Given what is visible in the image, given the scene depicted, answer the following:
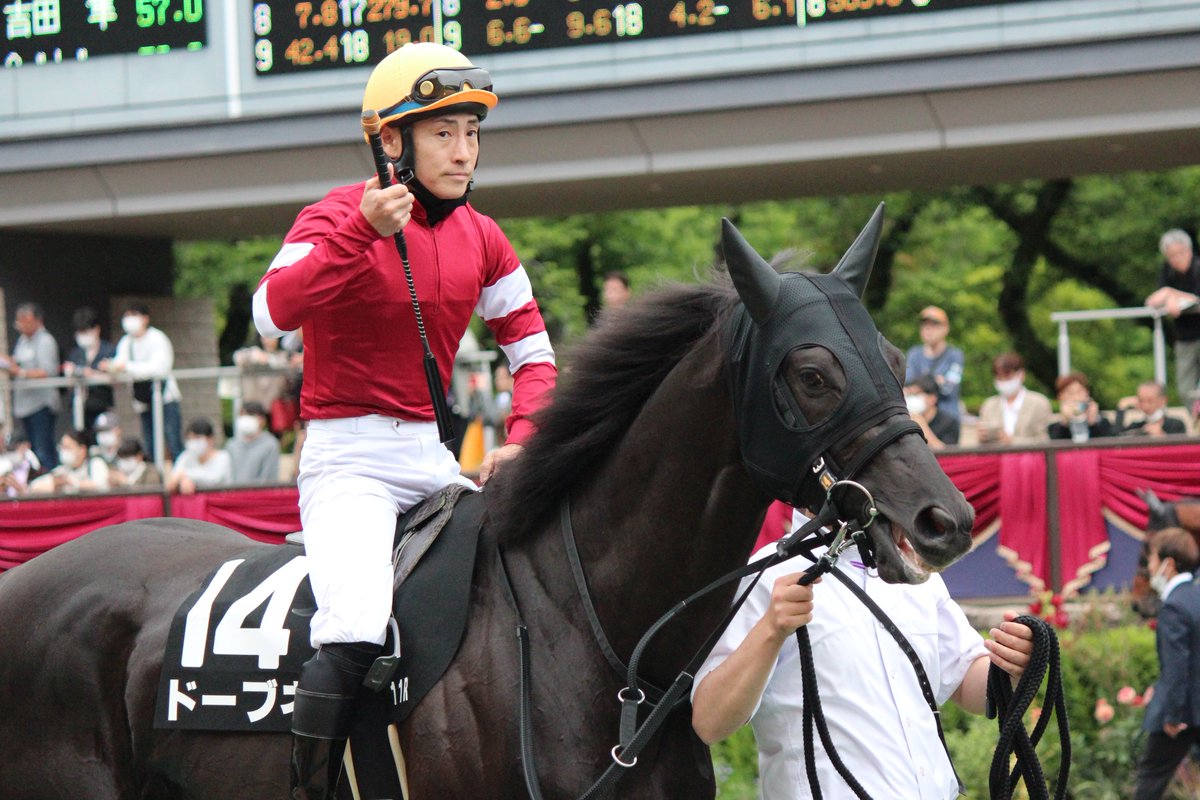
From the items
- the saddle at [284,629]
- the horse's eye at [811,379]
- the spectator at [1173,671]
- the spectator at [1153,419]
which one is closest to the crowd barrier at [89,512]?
the spectator at [1153,419]

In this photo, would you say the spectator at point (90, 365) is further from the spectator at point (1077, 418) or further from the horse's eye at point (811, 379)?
the horse's eye at point (811, 379)

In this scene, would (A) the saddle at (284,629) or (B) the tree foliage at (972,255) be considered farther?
(B) the tree foliage at (972,255)

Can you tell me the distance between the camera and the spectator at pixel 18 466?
1203cm

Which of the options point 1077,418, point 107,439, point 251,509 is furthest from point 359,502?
point 107,439

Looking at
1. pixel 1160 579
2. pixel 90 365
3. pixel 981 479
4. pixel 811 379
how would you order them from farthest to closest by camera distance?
pixel 90 365
pixel 981 479
pixel 1160 579
pixel 811 379

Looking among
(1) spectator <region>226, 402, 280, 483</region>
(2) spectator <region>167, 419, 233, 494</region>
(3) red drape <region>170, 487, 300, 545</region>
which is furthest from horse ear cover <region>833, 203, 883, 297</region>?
(2) spectator <region>167, 419, 233, 494</region>

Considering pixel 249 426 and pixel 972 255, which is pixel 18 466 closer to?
pixel 249 426

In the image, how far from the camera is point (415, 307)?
3342 millimetres

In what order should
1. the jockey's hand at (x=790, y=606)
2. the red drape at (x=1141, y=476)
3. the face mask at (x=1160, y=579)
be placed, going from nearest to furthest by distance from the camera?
1. the jockey's hand at (x=790, y=606)
2. the face mask at (x=1160, y=579)
3. the red drape at (x=1141, y=476)

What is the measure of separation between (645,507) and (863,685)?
641 mm

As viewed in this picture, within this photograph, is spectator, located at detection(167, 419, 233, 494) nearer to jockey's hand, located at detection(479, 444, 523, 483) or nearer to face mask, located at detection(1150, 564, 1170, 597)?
face mask, located at detection(1150, 564, 1170, 597)

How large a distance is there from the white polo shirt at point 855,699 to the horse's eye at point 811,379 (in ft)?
1.69

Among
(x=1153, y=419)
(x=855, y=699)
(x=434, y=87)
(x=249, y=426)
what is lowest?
(x=249, y=426)

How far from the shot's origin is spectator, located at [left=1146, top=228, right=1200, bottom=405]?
997 centimetres
